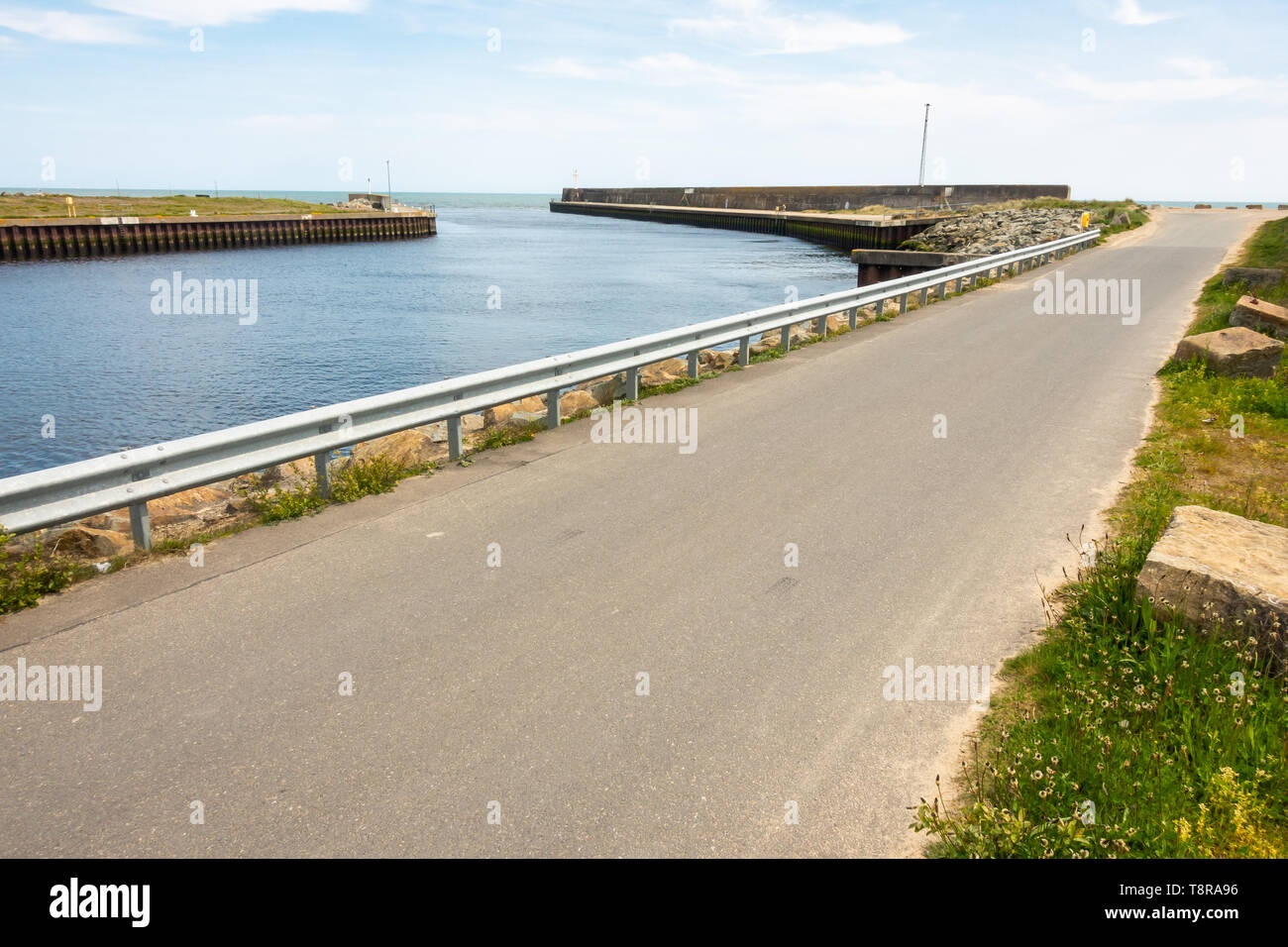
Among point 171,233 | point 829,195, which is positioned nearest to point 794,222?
point 829,195

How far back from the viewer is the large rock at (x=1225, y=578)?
4469mm

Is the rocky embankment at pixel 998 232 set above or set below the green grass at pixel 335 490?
above

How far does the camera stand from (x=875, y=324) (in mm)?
17703

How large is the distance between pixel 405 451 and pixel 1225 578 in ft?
24.4

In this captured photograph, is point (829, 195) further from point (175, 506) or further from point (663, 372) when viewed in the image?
point (175, 506)

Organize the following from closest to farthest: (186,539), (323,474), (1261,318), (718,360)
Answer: (186,539) → (323,474) → (1261,318) → (718,360)

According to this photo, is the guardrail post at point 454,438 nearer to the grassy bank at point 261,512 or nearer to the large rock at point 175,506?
the grassy bank at point 261,512

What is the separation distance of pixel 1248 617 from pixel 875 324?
45.3 ft

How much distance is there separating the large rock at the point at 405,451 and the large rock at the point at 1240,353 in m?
10.1

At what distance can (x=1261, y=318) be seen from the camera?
527 inches

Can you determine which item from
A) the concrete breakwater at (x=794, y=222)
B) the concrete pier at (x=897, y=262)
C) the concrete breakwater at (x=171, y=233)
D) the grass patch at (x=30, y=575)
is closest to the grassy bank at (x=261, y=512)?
the grass patch at (x=30, y=575)

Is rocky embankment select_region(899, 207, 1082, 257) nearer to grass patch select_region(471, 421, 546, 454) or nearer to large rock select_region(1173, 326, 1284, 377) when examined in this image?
large rock select_region(1173, 326, 1284, 377)
